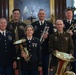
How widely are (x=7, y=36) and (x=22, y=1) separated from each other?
3.92 meters

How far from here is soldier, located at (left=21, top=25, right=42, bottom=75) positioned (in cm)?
480

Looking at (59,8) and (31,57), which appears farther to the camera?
(59,8)

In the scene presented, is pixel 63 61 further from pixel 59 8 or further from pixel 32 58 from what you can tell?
pixel 59 8

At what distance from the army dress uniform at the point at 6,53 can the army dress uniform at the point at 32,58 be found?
286 mm

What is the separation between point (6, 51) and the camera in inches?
193

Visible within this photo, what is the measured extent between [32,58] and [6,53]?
536 mm

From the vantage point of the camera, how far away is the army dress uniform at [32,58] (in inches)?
189

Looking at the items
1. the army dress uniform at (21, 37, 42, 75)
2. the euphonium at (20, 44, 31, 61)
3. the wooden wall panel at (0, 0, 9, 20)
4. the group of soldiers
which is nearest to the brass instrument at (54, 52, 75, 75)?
the group of soldiers

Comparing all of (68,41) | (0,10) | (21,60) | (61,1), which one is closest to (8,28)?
(21,60)

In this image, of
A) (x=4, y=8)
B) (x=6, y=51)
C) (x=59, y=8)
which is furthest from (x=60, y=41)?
(x=4, y=8)

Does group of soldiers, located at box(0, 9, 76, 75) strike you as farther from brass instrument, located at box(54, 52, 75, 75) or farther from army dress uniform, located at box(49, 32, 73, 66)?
brass instrument, located at box(54, 52, 75, 75)

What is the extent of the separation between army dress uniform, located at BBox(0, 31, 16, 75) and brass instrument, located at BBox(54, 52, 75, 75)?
906mm

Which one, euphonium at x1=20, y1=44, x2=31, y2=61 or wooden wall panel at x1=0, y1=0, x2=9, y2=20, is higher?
wooden wall panel at x1=0, y1=0, x2=9, y2=20

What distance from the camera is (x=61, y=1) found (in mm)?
8719
